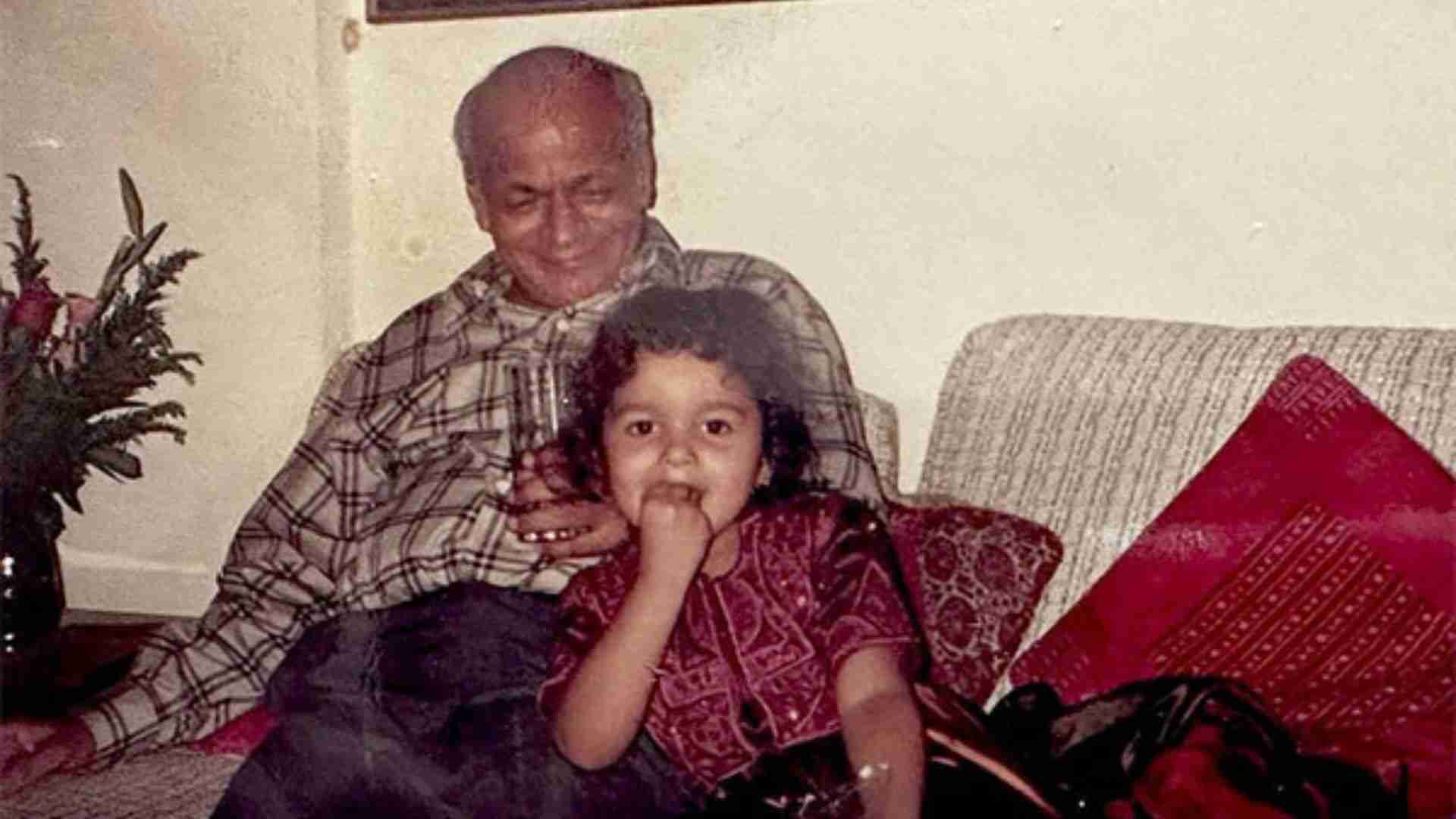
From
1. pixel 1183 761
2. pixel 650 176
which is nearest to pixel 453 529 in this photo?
pixel 650 176

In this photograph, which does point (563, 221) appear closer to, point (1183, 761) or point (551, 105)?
point (551, 105)

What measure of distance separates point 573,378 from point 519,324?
0.08m

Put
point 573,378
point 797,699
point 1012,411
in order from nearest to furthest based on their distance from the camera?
point 797,699 → point 573,378 → point 1012,411

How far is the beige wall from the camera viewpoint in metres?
1.16

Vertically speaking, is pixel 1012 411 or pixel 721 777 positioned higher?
pixel 1012 411

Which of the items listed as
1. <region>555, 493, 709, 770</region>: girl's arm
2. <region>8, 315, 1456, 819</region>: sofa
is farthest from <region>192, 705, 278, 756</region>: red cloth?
<region>555, 493, 709, 770</region>: girl's arm

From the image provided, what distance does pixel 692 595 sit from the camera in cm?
96

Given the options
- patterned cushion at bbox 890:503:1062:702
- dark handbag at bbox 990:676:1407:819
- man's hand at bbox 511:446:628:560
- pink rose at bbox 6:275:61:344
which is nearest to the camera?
dark handbag at bbox 990:676:1407:819

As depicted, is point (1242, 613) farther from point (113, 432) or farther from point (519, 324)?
point (113, 432)

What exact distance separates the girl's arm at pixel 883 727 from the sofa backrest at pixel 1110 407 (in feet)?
0.75

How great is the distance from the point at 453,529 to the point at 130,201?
0.41 metres

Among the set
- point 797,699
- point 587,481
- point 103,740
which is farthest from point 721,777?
point 103,740

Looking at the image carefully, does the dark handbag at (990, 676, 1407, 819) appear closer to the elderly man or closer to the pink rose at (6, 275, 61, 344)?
the elderly man

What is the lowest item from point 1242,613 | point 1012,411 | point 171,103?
point 1242,613
